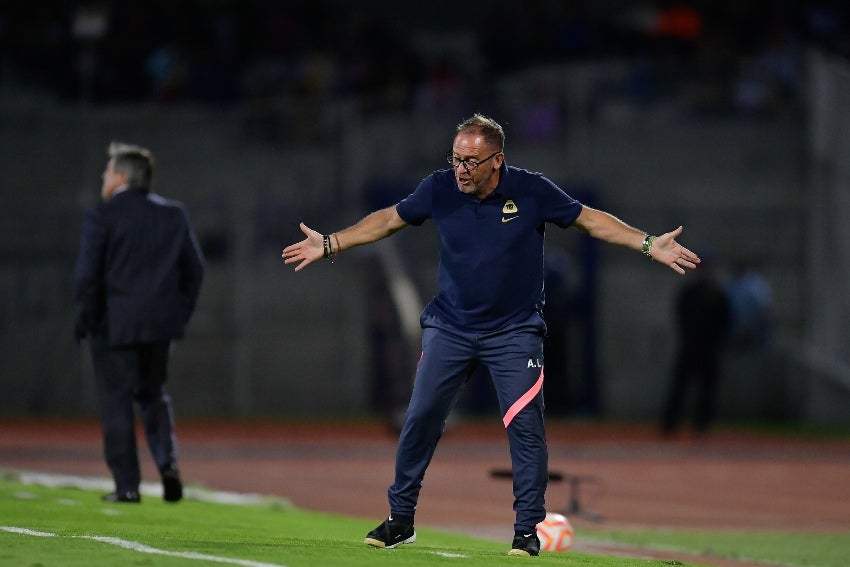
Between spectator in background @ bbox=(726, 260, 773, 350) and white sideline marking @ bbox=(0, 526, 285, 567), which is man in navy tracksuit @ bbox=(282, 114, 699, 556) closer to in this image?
white sideline marking @ bbox=(0, 526, 285, 567)

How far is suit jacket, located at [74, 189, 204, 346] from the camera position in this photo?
37.2ft

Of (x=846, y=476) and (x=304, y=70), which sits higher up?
(x=304, y=70)

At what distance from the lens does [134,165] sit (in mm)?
11711

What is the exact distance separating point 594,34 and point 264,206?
5.55 meters

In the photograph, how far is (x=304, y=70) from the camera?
2611cm

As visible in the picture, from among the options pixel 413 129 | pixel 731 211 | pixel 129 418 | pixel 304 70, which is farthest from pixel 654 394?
pixel 129 418

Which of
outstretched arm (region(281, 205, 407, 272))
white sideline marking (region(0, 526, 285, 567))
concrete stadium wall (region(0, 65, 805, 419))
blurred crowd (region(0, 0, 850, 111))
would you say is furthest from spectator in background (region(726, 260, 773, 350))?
white sideline marking (region(0, 526, 285, 567))

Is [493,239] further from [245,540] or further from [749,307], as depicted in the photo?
[749,307]

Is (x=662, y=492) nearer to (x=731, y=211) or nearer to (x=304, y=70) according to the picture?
(x=731, y=211)

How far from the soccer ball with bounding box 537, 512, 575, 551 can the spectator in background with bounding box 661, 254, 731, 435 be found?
1196 cm

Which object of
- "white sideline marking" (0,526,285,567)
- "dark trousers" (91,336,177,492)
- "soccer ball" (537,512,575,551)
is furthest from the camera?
"dark trousers" (91,336,177,492)

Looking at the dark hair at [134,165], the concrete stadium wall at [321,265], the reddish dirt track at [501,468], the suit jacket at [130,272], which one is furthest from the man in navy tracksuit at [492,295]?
the concrete stadium wall at [321,265]

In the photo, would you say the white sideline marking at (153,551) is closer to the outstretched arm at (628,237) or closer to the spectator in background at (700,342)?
the outstretched arm at (628,237)

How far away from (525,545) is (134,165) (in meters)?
4.17
